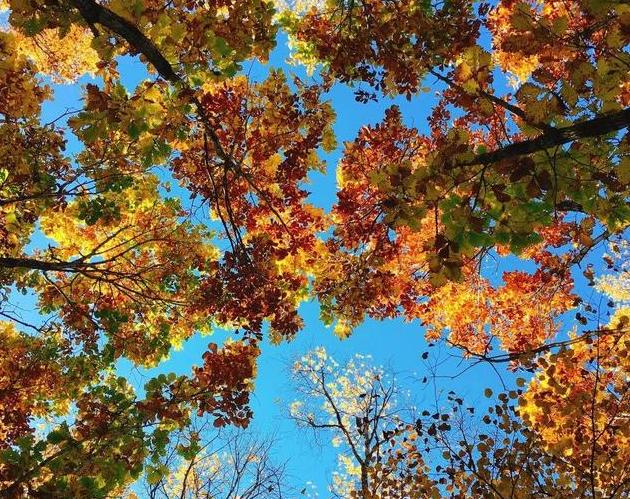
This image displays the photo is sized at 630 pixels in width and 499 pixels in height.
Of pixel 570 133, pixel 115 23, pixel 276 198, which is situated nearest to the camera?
pixel 570 133

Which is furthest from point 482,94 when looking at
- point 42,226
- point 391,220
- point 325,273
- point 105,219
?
point 42,226

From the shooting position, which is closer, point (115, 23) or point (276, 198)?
point (115, 23)

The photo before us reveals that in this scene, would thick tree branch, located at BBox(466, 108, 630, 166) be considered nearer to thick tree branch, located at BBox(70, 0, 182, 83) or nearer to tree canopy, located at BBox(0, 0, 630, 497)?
tree canopy, located at BBox(0, 0, 630, 497)

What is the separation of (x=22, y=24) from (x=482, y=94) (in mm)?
2754

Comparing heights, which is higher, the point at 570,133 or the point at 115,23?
the point at 115,23

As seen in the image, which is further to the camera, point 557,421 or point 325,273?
point 557,421

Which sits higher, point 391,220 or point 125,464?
point 391,220

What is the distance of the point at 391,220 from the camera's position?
229cm

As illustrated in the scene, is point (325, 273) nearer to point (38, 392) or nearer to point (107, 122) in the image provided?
point (107, 122)

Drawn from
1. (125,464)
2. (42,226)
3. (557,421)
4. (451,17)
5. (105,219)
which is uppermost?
(451,17)

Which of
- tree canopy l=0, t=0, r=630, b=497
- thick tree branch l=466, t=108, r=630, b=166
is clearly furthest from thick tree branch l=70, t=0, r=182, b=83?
thick tree branch l=466, t=108, r=630, b=166

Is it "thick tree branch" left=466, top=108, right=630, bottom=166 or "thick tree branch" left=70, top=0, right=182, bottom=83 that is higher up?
"thick tree branch" left=70, top=0, right=182, bottom=83

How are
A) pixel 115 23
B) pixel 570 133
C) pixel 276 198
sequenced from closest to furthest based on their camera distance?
1. pixel 570 133
2. pixel 115 23
3. pixel 276 198

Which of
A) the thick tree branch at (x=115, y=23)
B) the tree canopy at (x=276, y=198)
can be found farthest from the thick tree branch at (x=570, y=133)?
the thick tree branch at (x=115, y=23)
